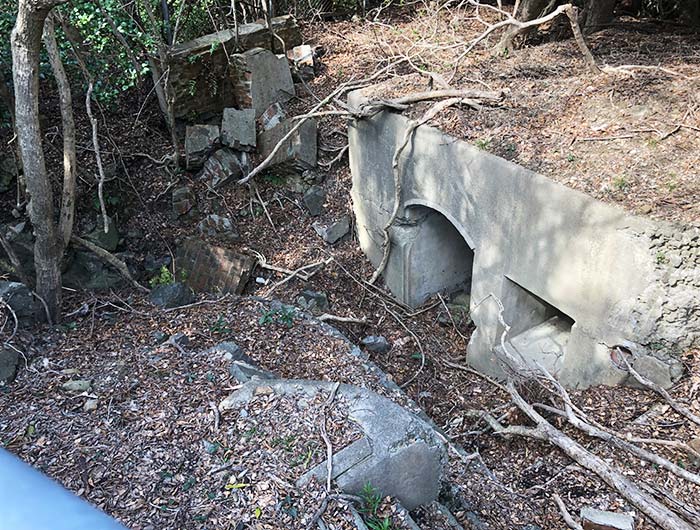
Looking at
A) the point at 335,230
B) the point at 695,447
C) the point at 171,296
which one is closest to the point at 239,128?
the point at 335,230

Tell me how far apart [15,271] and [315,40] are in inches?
263

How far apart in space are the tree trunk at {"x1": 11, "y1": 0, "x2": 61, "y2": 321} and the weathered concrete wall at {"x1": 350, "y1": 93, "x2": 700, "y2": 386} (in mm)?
3526

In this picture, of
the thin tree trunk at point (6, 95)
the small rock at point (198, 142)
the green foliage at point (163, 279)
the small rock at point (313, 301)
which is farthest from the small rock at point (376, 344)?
the thin tree trunk at point (6, 95)

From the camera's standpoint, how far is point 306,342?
5000mm

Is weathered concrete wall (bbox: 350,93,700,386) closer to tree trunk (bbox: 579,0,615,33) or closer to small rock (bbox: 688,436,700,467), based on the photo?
small rock (bbox: 688,436,700,467)

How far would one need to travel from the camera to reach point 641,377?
4184 millimetres

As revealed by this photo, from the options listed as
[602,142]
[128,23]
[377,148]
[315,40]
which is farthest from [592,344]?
[315,40]

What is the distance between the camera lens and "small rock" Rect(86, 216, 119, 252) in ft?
22.0

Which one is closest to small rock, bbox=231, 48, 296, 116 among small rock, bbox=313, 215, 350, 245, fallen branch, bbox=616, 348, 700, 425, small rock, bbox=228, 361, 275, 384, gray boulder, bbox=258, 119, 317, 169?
gray boulder, bbox=258, 119, 317, 169

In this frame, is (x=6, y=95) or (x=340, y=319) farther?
(x=340, y=319)

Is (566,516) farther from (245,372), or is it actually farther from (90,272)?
(90,272)

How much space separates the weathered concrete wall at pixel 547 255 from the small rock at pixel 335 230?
0.87 metres

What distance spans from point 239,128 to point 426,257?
3221 millimetres

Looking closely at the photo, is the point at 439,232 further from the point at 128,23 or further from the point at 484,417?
the point at 128,23
